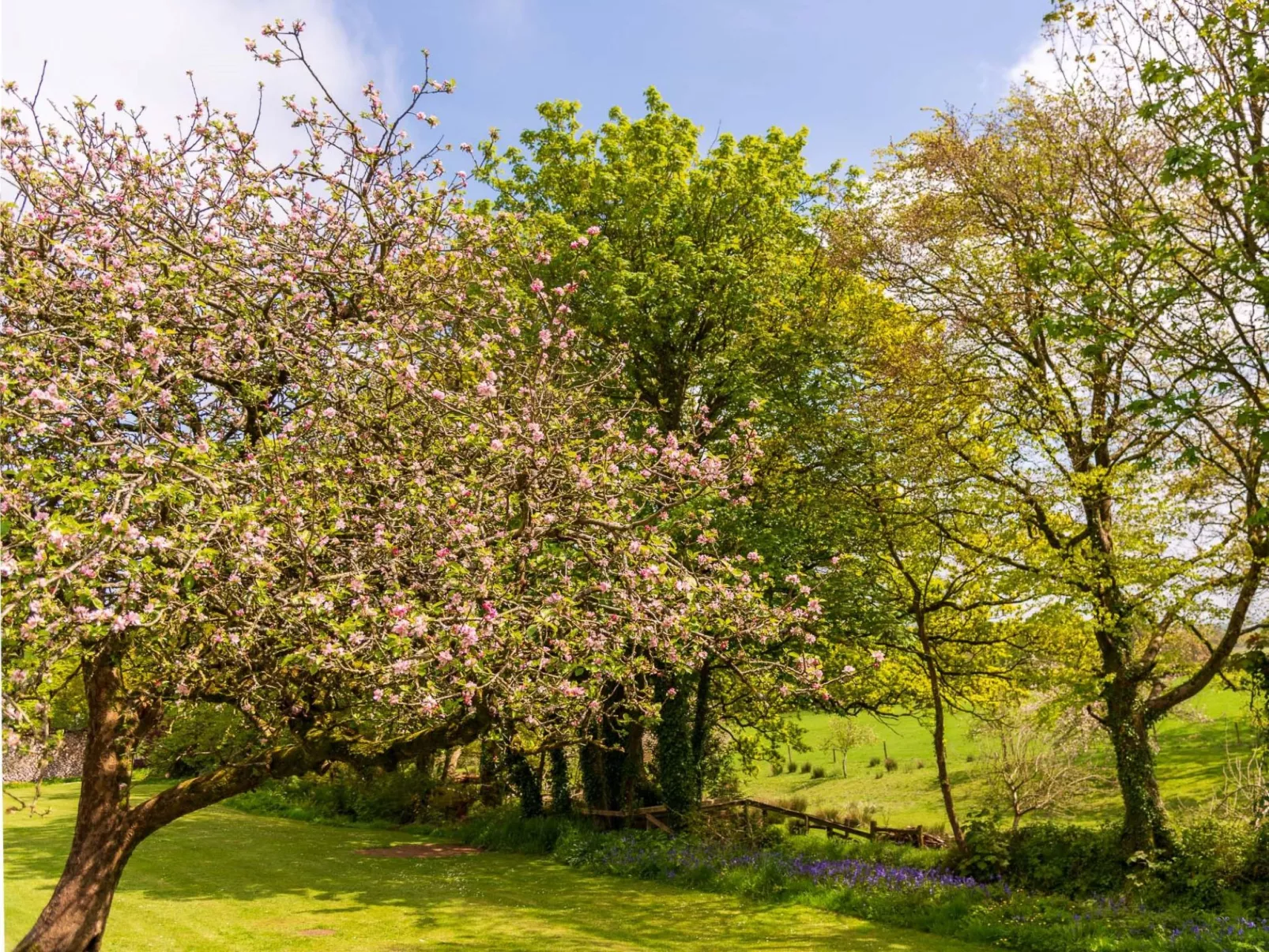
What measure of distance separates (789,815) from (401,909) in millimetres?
12725

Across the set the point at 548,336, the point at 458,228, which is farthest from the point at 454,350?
the point at 458,228

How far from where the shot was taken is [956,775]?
141 ft

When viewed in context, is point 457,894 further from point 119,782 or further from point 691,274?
point 691,274

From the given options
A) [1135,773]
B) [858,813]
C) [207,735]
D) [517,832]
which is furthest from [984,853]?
[207,735]

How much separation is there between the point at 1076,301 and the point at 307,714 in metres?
16.1

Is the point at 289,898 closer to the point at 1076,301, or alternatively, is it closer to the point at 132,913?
the point at 132,913

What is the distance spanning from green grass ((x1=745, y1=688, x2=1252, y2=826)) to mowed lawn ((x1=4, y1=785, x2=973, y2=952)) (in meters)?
13.9

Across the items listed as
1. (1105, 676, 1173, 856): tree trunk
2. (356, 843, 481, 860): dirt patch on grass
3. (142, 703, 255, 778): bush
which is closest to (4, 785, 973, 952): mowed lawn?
(356, 843, 481, 860): dirt patch on grass

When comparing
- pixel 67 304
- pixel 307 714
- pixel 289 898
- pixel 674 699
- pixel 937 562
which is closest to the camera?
pixel 67 304

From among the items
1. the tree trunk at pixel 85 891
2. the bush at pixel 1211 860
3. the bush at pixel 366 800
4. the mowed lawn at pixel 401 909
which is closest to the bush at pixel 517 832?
the mowed lawn at pixel 401 909

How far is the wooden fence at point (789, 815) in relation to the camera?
25000 mm

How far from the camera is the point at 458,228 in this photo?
11.8m

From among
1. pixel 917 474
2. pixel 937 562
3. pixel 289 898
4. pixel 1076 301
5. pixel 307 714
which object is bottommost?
pixel 289 898

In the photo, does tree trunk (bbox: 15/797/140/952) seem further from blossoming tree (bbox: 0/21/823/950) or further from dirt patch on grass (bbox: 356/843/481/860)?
dirt patch on grass (bbox: 356/843/481/860)
